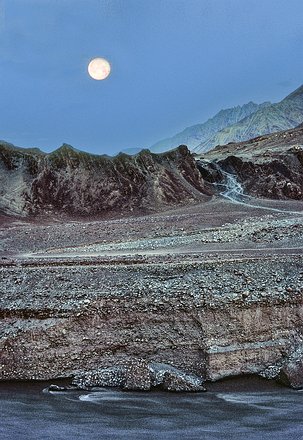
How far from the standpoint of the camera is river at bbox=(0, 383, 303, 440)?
1450cm

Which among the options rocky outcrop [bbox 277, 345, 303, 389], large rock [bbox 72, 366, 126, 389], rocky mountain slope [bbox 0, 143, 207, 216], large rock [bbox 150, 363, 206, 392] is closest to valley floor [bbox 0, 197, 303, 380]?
large rock [bbox 72, 366, 126, 389]

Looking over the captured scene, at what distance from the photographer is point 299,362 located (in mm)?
19281

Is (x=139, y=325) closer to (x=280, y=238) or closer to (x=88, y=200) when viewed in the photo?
(x=280, y=238)

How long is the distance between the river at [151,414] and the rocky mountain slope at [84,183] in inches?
1569

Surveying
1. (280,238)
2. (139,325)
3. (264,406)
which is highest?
(280,238)

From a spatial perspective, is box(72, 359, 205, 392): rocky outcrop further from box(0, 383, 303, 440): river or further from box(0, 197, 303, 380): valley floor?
box(0, 197, 303, 380): valley floor

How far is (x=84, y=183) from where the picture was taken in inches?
2414

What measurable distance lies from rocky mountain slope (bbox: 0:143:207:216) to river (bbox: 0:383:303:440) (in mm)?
39860

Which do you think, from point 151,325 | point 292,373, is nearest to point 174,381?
point 151,325

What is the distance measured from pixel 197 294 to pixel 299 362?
Result: 4994 mm

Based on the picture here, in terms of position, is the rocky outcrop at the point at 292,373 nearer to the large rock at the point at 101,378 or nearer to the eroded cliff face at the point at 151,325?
the eroded cliff face at the point at 151,325

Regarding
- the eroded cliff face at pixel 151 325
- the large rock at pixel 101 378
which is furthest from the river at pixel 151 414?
the eroded cliff face at pixel 151 325

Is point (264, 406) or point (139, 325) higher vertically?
point (139, 325)

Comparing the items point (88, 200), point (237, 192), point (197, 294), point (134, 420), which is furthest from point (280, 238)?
point (237, 192)
